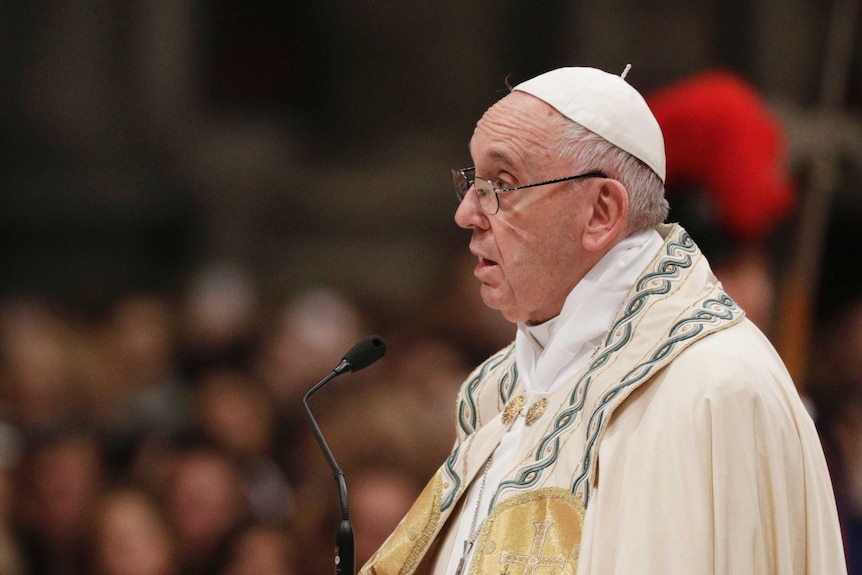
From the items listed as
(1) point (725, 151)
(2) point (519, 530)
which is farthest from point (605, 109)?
(1) point (725, 151)

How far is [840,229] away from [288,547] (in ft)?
8.98

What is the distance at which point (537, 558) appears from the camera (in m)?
2.11


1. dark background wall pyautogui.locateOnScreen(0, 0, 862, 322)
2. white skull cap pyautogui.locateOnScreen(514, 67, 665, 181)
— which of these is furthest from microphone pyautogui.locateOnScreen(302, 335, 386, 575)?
dark background wall pyautogui.locateOnScreen(0, 0, 862, 322)

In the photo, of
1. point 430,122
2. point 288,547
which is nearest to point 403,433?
point 288,547

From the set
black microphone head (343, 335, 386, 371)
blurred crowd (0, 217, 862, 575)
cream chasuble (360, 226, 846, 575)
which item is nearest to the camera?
cream chasuble (360, 226, 846, 575)

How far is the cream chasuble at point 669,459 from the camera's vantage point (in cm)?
195

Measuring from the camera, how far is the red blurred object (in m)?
3.85

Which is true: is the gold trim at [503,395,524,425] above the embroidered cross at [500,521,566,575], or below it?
above

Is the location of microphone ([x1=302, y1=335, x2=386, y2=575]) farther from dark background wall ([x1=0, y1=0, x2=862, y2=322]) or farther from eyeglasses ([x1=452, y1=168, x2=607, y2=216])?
dark background wall ([x1=0, y1=0, x2=862, y2=322])

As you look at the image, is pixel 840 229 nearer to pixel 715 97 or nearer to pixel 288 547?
pixel 715 97

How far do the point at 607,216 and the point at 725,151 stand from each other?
180 centimetres

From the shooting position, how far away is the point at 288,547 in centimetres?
482

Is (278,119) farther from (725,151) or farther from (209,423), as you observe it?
(725,151)

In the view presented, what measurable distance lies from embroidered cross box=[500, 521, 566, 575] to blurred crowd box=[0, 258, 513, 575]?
8.73 feet
